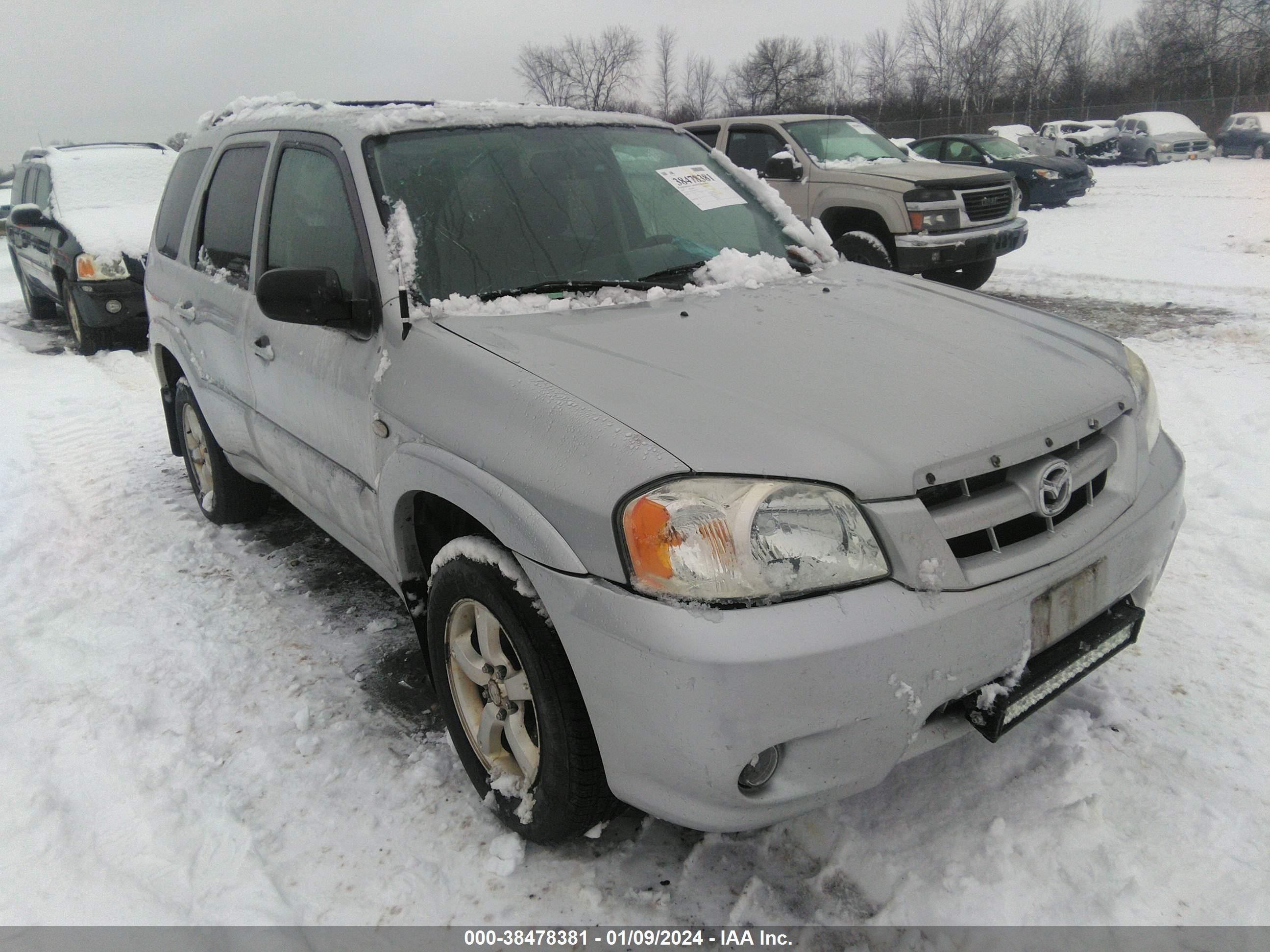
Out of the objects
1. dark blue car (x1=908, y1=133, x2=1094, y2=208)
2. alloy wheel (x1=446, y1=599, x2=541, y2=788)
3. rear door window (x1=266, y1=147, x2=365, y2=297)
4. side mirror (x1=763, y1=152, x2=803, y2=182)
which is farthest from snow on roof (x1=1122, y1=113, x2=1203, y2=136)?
alloy wheel (x1=446, y1=599, x2=541, y2=788)

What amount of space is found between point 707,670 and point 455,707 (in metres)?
1.05

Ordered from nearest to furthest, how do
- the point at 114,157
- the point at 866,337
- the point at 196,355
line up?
the point at 866,337 → the point at 196,355 → the point at 114,157

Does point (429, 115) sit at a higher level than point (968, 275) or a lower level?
higher

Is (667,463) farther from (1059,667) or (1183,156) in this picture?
(1183,156)

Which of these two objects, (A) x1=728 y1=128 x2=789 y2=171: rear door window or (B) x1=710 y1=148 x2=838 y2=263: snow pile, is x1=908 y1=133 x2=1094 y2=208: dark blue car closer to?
(A) x1=728 y1=128 x2=789 y2=171: rear door window

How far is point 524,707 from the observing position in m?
2.21

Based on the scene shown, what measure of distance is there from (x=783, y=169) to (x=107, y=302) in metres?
6.50

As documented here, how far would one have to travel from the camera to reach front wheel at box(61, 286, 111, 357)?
27.1 ft

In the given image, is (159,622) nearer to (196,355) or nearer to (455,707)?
(196,355)

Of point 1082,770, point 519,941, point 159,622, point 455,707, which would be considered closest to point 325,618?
point 159,622

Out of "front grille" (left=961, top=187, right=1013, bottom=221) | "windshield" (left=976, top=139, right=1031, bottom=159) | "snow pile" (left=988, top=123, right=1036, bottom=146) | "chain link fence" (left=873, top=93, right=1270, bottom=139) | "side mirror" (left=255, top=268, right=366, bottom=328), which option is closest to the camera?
"side mirror" (left=255, top=268, right=366, bottom=328)

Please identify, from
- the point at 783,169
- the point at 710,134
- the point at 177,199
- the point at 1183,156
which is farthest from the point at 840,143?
the point at 1183,156

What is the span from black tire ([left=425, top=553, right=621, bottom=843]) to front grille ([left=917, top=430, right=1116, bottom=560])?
0.88 m

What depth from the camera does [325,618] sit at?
3473mm
